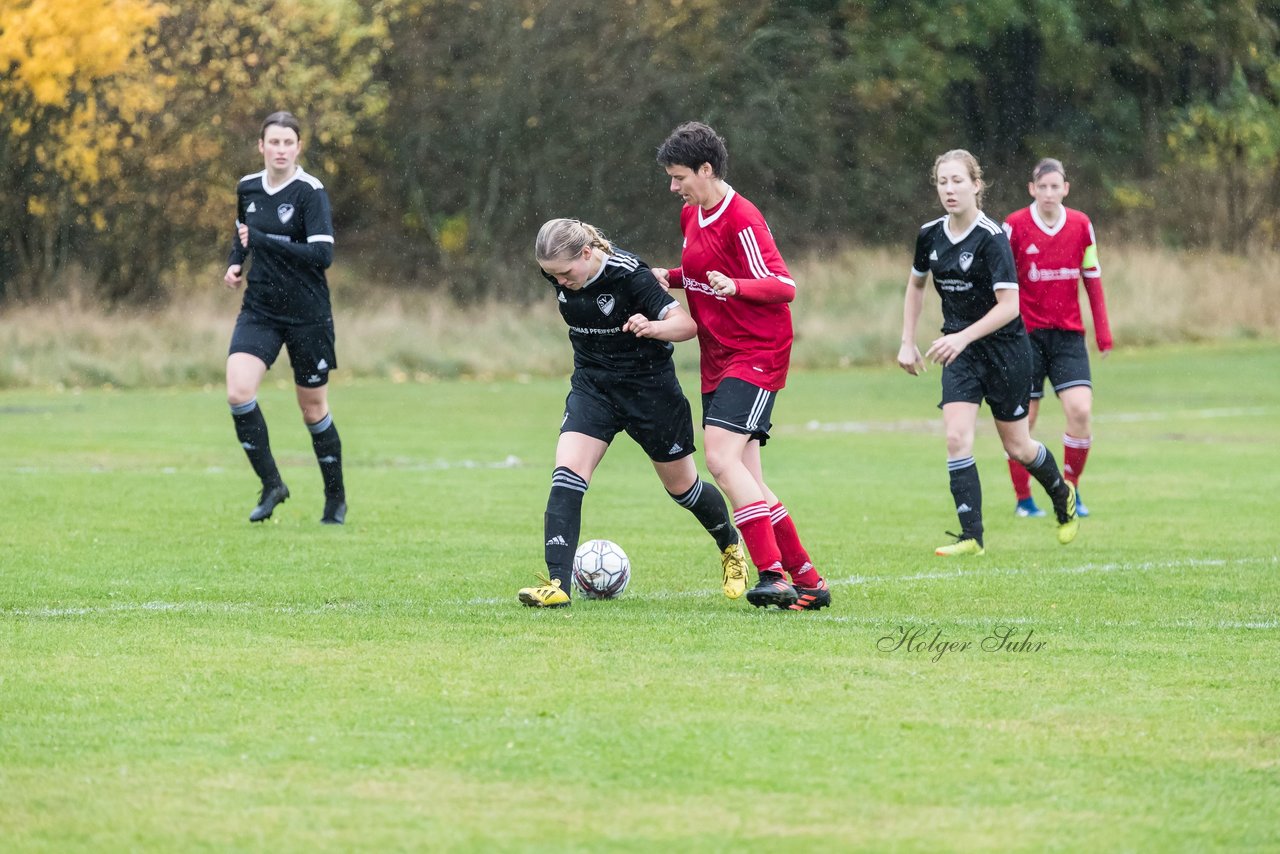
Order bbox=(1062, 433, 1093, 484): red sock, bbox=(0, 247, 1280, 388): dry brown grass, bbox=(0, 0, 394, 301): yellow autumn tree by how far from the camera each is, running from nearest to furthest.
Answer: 1. bbox=(1062, 433, 1093, 484): red sock
2. bbox=(0, 247, 1280, 388): dry brown grass
3. bbox=(0, 0, 394, 301): yellow autumn tree

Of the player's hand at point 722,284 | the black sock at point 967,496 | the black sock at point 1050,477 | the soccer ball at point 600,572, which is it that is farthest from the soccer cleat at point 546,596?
the black sock at point 1050,477

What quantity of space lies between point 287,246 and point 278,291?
32 cm

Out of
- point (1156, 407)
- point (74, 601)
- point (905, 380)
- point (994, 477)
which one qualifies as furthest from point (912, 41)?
point (74, 601)

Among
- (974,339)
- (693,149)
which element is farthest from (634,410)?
(974,339)

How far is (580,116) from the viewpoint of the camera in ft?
118

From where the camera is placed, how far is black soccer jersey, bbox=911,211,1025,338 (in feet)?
29.0

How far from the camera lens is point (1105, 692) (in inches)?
215

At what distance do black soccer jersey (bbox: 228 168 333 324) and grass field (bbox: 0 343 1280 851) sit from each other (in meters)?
1.22

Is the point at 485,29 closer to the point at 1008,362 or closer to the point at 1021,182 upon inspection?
the point at 1021,182

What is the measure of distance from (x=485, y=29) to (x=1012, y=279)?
27.7m

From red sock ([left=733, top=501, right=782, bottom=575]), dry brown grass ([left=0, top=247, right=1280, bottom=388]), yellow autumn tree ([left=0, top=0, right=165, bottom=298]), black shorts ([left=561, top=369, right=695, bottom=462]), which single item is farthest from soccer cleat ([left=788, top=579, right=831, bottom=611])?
yellow autumn tree ([left=0, top=0, right=165, bottom=298])

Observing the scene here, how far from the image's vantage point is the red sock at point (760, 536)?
7.02 m

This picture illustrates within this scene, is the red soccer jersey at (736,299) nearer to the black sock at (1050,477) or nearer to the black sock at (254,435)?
the black sock at (1050,477)

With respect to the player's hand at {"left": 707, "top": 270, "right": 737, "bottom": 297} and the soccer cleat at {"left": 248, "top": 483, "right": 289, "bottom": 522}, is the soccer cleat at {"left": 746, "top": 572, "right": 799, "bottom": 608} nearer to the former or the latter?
the player's hand at {"left": 707, "top": 270, "right": 737, "bottom": 297}
